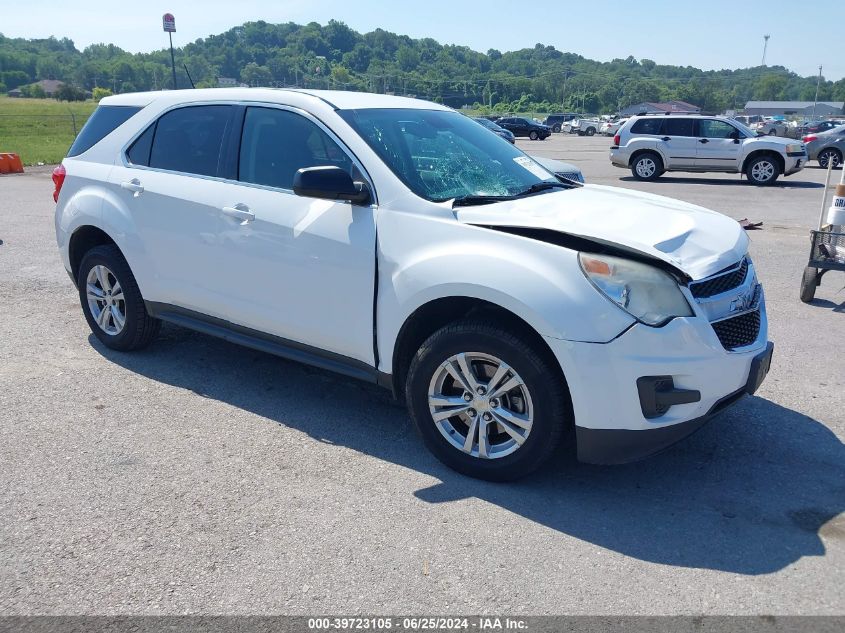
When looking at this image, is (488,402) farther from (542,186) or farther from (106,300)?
(106,300)

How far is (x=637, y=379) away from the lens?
3.14m

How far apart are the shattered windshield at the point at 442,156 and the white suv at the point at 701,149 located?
51.9ft

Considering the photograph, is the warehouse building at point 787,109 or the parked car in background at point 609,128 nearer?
the parked car in background at point 609,128

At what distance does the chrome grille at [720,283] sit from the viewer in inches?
130

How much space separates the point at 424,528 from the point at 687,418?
127cm

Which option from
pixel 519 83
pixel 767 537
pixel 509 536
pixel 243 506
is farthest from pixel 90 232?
pixel 519 83

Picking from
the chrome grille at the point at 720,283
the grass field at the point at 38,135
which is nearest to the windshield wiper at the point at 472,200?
the chrome grille at the point at 720,283

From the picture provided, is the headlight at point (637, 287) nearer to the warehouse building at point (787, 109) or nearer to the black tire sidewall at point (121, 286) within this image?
the black tire sidewall at point (121, 286)

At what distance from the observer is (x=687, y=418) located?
3.24 m

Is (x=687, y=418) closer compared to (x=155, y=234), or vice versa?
(x=687, y=418)

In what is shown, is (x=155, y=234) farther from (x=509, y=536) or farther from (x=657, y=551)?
(x=657, y=551)

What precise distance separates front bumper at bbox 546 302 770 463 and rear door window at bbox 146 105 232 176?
2605mm

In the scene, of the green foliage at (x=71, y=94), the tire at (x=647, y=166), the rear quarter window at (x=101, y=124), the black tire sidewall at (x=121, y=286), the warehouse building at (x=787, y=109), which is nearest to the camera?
the black tire sidewall at (x=121, y=286)

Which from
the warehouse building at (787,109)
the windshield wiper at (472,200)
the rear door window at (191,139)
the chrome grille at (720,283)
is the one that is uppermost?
the warehouse building at (787,109)
